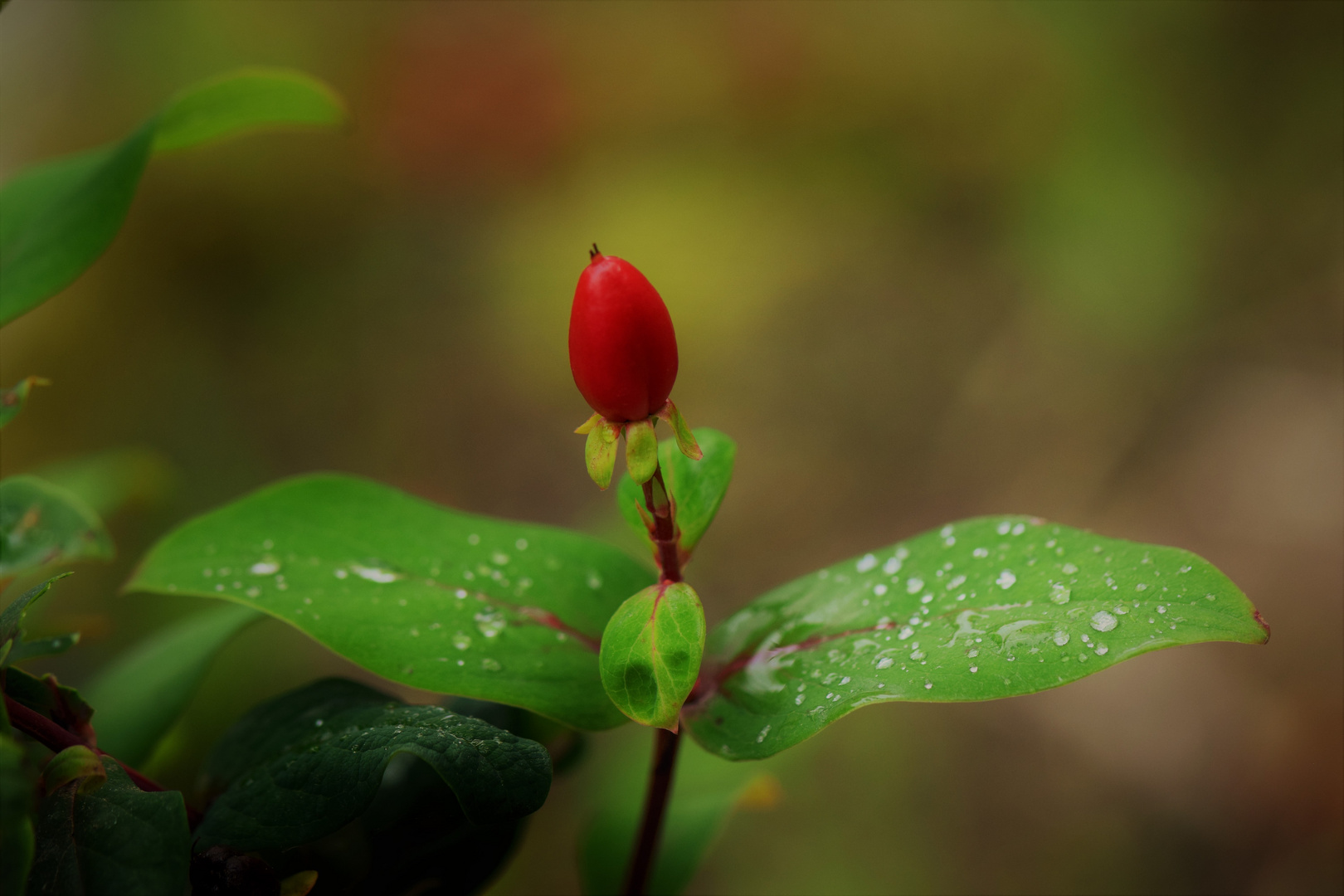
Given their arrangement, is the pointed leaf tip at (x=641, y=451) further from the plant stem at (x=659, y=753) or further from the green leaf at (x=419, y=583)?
the green leaf at (x=419, y=583)

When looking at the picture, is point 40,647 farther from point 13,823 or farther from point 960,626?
point 960,626

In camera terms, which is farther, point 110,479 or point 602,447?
point 110,479

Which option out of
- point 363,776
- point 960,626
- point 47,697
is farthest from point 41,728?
point 960,626

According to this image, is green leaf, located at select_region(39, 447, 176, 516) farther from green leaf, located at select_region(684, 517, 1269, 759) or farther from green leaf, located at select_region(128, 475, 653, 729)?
green leaf, located at select_region(684, 517, 1269, 759)

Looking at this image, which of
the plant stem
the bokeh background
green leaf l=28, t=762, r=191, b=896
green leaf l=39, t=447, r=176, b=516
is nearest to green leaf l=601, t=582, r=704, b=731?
the plant stem

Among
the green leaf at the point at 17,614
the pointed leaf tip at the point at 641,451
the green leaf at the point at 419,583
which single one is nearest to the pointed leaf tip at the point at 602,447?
the pointed leaf tip at the point at 641,451

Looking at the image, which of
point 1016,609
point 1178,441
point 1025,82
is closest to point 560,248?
point 1025,82
